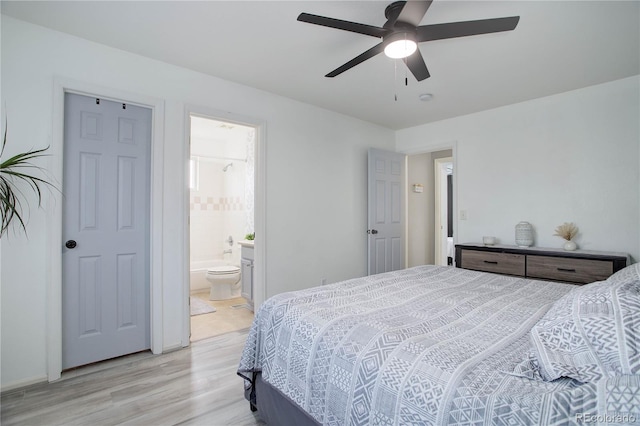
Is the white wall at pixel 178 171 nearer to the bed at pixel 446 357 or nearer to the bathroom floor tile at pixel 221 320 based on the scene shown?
the bathroom floor tile at pixel 221 320

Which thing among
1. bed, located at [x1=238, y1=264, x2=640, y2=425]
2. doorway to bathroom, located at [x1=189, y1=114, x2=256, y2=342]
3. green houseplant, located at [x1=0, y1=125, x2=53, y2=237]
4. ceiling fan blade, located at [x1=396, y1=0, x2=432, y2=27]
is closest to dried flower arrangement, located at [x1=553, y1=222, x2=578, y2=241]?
bed, located at [x1=238, y1=264, x2=640, y2=425]

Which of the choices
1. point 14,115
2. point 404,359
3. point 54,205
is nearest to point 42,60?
point 14,115

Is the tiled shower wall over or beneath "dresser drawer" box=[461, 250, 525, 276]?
over

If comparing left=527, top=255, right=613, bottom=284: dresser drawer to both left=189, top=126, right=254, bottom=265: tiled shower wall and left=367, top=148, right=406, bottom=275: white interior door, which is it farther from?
left=189, top=126, right=254, bottom=265: tiled shower wall

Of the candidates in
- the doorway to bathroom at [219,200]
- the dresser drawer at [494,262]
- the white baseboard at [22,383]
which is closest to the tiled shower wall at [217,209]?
the doorway to bathroom at [219,200]

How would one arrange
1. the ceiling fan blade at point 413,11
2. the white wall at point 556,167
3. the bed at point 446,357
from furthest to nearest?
1. the white wall at point 556,167
2. the ceiling fan blade at point 413,11
3. the bed at point 446,357

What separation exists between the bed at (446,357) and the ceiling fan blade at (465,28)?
1387mm

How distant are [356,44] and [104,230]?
2.51 meters

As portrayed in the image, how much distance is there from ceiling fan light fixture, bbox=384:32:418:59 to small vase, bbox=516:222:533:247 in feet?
8.41

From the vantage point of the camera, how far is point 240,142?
554 cm

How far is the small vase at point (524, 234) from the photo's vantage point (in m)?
3.46

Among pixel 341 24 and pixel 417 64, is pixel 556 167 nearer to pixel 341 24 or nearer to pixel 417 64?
pixel 417 64

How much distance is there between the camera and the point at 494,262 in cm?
345

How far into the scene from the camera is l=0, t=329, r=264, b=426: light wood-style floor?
1822 millimetres
